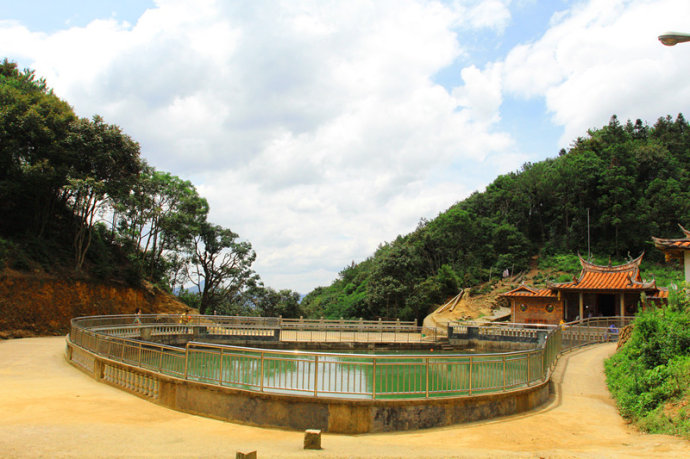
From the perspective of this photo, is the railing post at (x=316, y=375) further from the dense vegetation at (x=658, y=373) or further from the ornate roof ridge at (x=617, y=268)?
the ornate roof ridge at (x=617, y=268)

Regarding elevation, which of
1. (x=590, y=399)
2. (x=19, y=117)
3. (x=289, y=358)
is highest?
(x=19, y=117)

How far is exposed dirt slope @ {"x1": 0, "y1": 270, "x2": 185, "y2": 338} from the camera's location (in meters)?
26.2

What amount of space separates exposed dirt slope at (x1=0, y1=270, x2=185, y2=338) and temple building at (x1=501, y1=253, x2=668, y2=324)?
32607 mm

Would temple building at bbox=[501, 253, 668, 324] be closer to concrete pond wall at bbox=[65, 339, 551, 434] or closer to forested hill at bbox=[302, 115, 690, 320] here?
forested hill at bbox=[302, 115, 690, 320]

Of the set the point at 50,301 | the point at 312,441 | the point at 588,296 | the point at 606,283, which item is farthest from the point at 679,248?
the point at 50,301

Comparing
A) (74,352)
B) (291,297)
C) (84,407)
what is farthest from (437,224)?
(84,407)

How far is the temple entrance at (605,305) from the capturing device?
126ft

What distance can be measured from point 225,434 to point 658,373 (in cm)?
1075

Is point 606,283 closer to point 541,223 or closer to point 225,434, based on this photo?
point 225,434

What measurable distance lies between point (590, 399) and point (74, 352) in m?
17.7

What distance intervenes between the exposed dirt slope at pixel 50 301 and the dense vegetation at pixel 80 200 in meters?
1.04

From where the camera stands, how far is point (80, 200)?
3425 cm

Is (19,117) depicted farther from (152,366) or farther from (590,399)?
(590,399)

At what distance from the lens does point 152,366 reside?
11.9m
